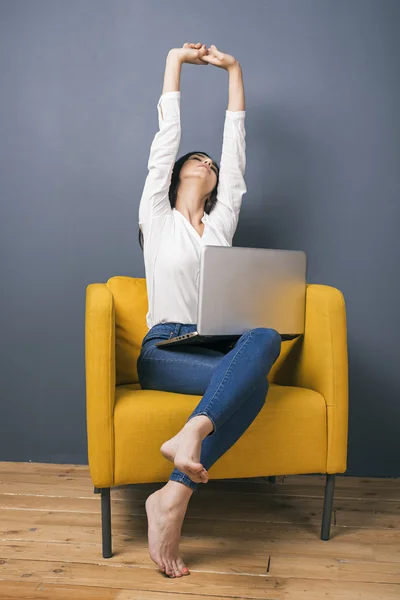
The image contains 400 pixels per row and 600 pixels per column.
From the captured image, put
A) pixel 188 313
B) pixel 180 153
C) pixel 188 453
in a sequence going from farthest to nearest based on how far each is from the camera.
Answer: pixel 180 153 < pixel 188 313 < pixel 188 453

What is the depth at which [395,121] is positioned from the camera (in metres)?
2.48

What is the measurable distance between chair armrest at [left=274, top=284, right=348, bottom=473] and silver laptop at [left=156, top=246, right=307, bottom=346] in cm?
9

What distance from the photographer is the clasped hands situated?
215 cm

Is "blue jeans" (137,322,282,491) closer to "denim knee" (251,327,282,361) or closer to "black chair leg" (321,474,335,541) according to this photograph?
"denim knee" (251,327,282,361)

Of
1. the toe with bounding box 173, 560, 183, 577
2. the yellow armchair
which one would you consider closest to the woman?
the toe with bounding box 173, 560, 183, 577


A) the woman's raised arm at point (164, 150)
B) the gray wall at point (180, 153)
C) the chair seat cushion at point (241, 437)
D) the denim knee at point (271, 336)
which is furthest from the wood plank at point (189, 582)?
the woman's raised arm at point (164, 150)

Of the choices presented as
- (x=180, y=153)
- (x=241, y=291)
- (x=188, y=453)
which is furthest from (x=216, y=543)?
(x=180, y=153)

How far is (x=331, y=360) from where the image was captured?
1844 mm

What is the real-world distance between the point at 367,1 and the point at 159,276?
Result: 4.49ft

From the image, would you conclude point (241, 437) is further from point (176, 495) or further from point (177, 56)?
point (177, 56)

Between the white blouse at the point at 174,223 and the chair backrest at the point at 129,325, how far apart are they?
0.14 m

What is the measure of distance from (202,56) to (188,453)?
137cm

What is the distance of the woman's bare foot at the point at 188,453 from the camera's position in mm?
1443

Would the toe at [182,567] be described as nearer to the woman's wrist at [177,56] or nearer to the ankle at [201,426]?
the ankle at [201,426]
